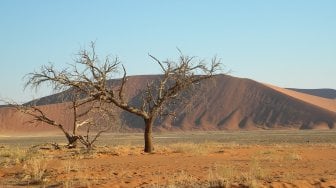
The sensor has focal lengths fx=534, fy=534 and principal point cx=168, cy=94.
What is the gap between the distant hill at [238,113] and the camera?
96500 mm

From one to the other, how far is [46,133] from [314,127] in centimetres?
4809

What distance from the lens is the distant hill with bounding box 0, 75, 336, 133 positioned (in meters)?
96.5

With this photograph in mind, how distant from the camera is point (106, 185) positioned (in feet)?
46.9

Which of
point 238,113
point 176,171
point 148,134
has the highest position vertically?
point 238,113

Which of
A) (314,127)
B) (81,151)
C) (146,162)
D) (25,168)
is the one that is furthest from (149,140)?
(314,127)

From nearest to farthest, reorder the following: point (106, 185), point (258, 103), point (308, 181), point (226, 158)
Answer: point (308, 181) → point (106, 185) → point (226, 158) → point (258, 103)

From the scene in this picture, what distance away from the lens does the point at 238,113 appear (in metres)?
103

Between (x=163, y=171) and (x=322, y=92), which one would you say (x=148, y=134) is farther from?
(x=322, y=92)

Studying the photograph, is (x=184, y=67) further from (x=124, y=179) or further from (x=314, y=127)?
(x=314, y=127)

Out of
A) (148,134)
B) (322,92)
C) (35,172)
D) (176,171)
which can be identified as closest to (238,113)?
(148,134)

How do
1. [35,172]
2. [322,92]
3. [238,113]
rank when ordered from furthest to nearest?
[322,92]
[238,113]
[35,172]

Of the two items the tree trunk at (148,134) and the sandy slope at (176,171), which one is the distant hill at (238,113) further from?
the sandy slope at (176,171)

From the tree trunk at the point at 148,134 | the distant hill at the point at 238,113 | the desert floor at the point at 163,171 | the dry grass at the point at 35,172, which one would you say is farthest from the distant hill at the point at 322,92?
the dry grass at the point at 35,172

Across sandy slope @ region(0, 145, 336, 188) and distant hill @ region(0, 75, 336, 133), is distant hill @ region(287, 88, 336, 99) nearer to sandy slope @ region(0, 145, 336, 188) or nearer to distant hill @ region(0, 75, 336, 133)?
distant hill @ region(0, 75, 336, 133)
